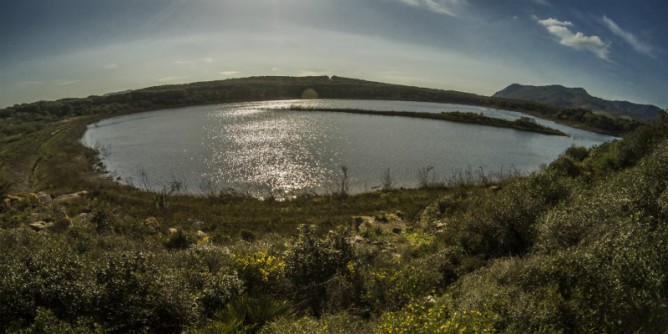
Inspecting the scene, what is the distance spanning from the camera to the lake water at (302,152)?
145 feet

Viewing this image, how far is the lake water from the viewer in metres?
44.1

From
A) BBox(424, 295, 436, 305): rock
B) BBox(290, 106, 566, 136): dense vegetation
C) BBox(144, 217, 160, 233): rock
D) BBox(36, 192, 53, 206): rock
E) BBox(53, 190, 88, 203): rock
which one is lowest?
BBox(144, 217, 160, 233): rock

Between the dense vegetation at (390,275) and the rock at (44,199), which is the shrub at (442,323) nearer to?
the dense vegetation at (390,275)

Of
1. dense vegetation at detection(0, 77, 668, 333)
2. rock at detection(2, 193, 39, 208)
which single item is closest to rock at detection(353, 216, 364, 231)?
dense vegetation at detection(0, 77, 668, 333)

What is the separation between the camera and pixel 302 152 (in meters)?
56.7

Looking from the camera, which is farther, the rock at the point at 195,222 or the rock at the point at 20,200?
the rock at the point at 20,200

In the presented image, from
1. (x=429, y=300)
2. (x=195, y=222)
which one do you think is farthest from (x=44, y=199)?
(x=429, y=300)

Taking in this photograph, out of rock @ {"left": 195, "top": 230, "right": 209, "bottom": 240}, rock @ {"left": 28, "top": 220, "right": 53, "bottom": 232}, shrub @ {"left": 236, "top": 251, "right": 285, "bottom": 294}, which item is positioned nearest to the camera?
shrub @ {"left": 236, "top": 251, "right": 285, "bottom": 294}

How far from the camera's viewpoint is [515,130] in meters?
95.0

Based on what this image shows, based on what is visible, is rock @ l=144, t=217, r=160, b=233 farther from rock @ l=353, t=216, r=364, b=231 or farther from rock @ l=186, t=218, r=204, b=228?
rock @ l=353, t=216, r=364, b=231

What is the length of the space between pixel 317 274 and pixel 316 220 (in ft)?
49.2

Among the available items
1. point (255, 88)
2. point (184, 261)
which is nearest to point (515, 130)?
point (184, 261)

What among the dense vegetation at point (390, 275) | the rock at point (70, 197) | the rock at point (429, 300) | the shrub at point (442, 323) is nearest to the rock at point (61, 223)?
the dense vegetation at point (390, 275)

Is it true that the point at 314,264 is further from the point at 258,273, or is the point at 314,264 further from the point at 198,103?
the point at 198,103
